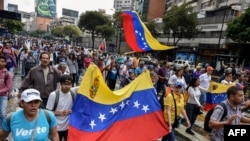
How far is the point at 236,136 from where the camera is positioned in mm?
2760

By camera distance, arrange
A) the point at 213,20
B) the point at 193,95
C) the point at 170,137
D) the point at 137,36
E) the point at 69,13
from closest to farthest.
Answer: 1. the point at 170,137
2. the point at 193,95
3. the point at 137,36
4. the point at 213,20
5. the point at 69,13

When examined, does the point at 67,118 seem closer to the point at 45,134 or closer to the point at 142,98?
the point at 45,134

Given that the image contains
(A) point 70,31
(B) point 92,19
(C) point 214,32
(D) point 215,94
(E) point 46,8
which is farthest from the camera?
(E) point 46,8

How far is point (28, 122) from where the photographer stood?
9.39ft

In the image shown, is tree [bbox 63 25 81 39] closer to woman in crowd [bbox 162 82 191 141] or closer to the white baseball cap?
woman in crowd [bbox 162 82 191 141]

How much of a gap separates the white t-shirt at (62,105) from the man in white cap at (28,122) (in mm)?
1102

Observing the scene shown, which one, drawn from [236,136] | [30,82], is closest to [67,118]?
[30,82]

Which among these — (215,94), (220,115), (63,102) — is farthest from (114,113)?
(215,94)

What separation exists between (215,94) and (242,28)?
80.2ft

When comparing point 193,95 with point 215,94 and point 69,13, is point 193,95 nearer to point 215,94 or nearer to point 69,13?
point 215,94

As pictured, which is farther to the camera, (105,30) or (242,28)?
(105,30)

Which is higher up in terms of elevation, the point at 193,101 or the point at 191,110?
the point at 193,101

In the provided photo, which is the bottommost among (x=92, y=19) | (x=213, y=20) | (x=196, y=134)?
(x=196, y=134)

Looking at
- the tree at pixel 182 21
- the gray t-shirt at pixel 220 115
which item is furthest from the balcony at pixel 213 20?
the gray t-shirt at pixel 220 115
